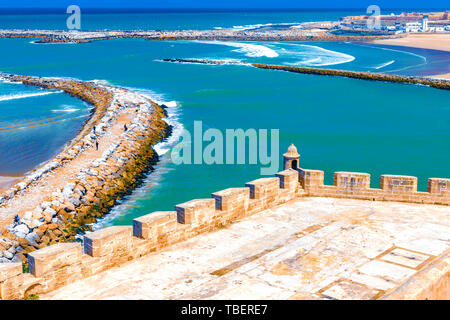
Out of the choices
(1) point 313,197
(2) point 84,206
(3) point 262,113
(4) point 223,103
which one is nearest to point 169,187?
(2) point 84,206

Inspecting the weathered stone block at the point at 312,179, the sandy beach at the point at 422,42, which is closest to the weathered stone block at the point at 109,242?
the weathered stone block at the point at 312,179

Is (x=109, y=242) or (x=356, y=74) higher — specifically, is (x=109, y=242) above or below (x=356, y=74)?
below

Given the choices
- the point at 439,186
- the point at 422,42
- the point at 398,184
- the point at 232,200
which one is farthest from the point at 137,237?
the point at 422,42

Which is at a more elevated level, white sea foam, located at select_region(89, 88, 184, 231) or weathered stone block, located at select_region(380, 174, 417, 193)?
weathered stone block, located at select_region(380, 174, 417, 193)

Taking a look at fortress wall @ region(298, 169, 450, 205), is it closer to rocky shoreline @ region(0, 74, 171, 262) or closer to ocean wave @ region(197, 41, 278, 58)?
rocky shoreline @ region(0, 74, 171, 262)

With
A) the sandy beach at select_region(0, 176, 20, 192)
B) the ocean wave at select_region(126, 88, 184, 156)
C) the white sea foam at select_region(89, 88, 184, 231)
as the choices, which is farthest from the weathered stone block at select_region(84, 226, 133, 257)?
the ocean wave at select_region(126, 88, 184, 156)

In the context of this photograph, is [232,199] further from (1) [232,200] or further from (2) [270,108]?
(2) [270,108]
